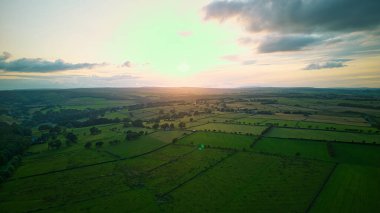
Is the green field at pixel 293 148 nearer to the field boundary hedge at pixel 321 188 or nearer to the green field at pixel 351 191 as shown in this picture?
the field boundary hedge at pixel 321 188

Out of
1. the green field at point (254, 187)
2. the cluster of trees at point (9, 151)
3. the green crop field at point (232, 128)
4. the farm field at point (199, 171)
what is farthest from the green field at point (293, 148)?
the cluster of trees at point (9, 151)

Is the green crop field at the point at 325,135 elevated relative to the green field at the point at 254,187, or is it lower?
elevated

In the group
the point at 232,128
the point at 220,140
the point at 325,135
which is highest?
the point at 325,135

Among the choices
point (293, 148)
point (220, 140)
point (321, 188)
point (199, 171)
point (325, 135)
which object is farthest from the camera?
point (220, 140)

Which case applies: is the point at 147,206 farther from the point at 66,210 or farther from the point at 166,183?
the point at 66,210

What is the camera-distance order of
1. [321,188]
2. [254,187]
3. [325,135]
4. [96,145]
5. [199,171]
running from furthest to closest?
[325,135] < [96,145] < [199,171] < [254,187] < [321,188]

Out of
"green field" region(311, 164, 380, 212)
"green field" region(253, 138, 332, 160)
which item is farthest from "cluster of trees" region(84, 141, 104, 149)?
"green field" region(311, 164, 380, 212)

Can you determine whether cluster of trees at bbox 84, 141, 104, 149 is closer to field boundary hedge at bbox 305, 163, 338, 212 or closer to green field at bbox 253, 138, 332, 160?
green field at bbox 253, 138, 332, 160

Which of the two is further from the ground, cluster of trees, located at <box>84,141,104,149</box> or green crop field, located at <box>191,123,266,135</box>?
green crop field, located at <box>191,123,266,135</box>

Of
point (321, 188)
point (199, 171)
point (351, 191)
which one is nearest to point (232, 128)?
point (199, 171)

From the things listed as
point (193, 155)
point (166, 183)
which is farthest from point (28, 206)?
point (193, 155)

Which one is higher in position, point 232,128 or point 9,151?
point 232,128

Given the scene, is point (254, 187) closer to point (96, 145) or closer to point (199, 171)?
point (199, 171)
